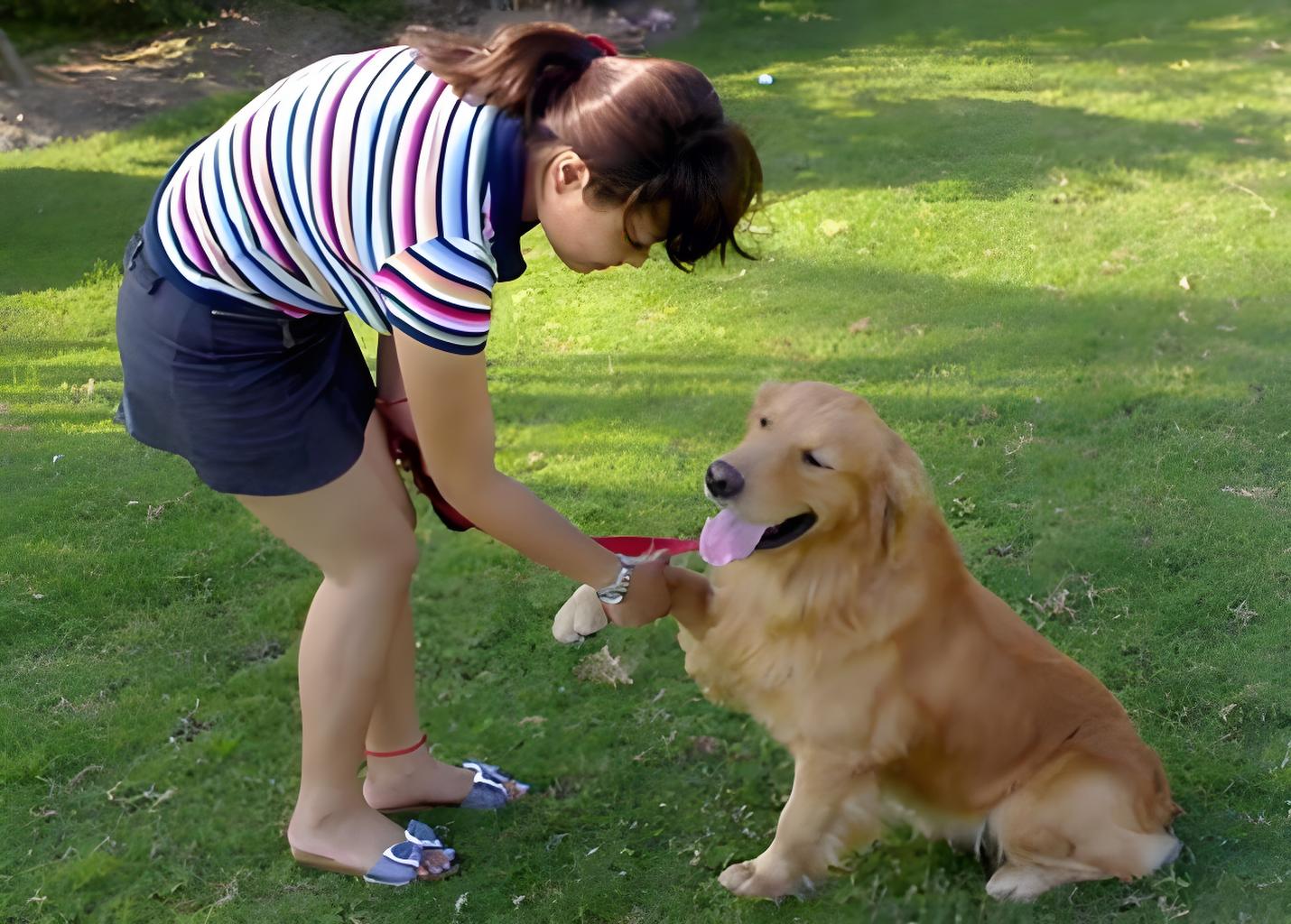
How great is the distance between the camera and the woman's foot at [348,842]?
9.61 feet

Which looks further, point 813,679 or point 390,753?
point 390,753

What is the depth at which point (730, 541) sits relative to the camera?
8.43 feet

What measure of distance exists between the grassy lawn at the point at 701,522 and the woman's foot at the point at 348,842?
7 centimetres

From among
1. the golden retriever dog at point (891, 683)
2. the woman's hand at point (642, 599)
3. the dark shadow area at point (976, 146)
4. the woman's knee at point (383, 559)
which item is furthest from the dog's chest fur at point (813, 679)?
the dark shadow area at point (976, 146)

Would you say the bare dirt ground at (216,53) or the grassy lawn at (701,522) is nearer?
the grassy lawn at (701,522)

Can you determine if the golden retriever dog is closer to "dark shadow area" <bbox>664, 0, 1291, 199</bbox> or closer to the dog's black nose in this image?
the dog's black nose

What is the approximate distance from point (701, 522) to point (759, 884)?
1.74 meters

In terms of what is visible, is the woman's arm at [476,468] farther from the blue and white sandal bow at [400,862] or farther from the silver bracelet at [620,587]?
the blue and white sandal bow at [400,862]

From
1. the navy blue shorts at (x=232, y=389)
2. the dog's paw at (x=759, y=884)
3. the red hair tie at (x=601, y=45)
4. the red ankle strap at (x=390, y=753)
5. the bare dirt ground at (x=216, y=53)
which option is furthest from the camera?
the bare dirt ground at (x=216, y=53)

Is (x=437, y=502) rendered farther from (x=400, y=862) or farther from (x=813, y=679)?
(x=813, y=679)

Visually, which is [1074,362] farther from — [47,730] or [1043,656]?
[47,730]

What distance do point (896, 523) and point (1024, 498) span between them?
1986 millimetres

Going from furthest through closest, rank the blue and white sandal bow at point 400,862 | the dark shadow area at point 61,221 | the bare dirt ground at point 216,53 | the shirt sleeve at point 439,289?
1. the bare dirt ground at point 216,53
2. the dark shadow area at point 61,221
3. the blue and white sandal bow at point 400,862
4. the shirt sleeve at point 439,289

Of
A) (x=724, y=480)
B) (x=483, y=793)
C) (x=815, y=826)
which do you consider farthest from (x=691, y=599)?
(x=483, y=793)
